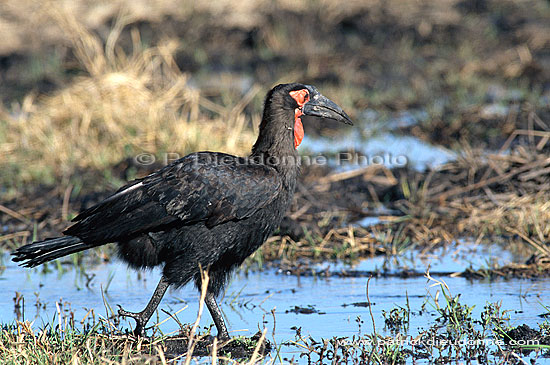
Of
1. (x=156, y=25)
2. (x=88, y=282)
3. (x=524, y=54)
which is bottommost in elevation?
(x=88, y=282)

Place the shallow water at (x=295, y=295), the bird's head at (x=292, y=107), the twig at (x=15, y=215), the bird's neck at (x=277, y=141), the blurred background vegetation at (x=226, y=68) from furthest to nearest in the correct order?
the blurred background vegetation at (x=226, y=68) → the twig at (x=15, y=215) → the bird's head at (x=292, y=107) → the bird's neck at (x=277, y=141) → the shallow water at (x=295, y=295)

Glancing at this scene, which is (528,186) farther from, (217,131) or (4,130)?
(4,130)

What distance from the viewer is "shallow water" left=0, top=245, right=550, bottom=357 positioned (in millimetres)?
5113

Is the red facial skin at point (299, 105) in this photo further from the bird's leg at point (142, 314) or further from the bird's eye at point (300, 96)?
the bird's leg at point (142, 314)

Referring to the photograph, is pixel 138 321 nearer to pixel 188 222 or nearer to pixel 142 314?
pixel 142 314

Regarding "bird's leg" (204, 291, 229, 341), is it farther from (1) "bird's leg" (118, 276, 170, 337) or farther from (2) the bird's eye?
(2) the bird's eye

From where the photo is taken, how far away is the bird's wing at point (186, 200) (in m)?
4.89

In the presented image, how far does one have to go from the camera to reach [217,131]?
31.7 ft

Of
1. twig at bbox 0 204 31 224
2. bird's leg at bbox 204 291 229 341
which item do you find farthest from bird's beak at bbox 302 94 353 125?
twig at bbox 0 204 31 224

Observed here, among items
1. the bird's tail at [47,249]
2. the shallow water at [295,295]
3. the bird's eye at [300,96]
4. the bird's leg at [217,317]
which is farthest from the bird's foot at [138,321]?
the bird's eye at [300,96]

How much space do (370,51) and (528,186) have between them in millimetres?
7914

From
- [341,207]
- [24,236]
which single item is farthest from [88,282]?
[341,207]

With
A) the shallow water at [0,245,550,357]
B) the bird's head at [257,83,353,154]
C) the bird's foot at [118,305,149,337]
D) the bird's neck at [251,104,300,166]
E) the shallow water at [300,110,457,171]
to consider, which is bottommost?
the bird's foot at [118,305,149,337]

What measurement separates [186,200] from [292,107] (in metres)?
1.02
